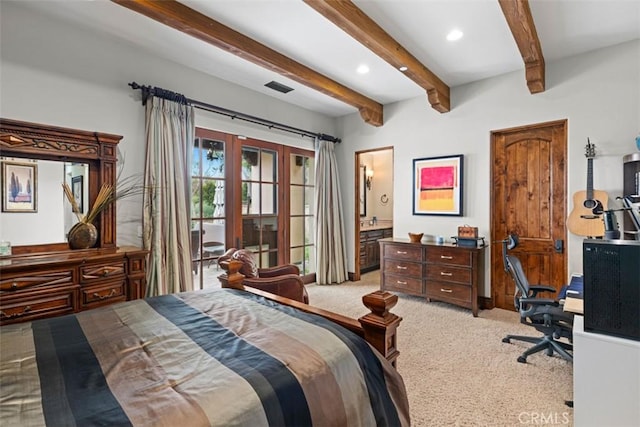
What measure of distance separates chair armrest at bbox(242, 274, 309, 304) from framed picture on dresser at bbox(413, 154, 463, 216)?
244 cm

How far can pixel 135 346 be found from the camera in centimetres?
120

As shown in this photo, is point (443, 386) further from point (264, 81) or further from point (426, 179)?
point (264, 81)

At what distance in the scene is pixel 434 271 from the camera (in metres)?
4.03

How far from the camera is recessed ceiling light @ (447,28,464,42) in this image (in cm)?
288

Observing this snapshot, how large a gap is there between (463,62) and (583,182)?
6.05 ft

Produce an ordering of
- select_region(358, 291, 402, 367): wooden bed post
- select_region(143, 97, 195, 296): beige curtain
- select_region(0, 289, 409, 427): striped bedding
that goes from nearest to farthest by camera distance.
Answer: select_region(0, 289, 409, 427): striped bedding
select_region(358, 291, 402, 367): wooden bed post
select_region(143, 97, 195, 296): beige curtain

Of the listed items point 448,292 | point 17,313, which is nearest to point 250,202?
point 17,313

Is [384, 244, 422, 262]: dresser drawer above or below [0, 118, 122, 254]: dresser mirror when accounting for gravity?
below

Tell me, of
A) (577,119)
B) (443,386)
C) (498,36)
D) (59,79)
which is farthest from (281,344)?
(577,119)

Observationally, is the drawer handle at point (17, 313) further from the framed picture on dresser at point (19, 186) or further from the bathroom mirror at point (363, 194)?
the bathroom mirror at point (363, 194)

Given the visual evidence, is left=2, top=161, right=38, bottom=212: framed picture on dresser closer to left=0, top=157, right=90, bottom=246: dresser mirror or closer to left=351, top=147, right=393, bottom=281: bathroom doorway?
left=0, top=157, right=90, bottom=246: dresser mirror

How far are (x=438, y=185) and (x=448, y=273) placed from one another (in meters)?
1.25

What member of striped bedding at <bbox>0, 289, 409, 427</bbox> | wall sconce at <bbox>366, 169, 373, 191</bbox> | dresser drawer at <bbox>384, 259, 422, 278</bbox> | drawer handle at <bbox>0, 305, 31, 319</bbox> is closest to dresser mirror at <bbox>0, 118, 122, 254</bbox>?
drawer handle at <bbox>0, 305, 31, 319</bbox>

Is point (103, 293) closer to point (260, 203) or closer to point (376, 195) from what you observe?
point (260, 203)
